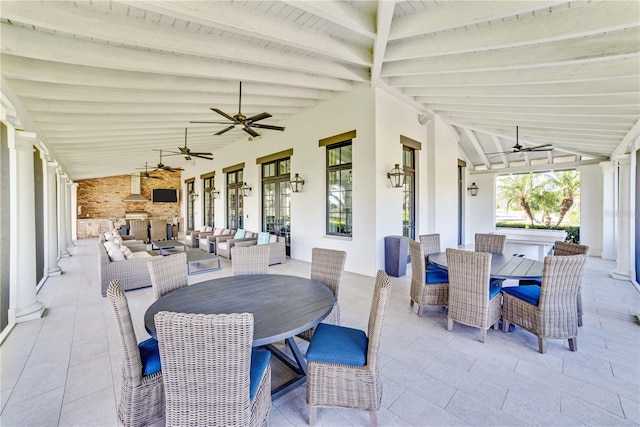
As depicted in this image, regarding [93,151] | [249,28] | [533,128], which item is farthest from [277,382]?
[93,151]

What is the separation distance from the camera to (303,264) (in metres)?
6.63

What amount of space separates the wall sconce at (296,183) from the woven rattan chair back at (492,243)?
406 centimetres

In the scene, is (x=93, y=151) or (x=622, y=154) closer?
(x=622, y=154)

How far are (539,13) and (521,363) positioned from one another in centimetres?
356

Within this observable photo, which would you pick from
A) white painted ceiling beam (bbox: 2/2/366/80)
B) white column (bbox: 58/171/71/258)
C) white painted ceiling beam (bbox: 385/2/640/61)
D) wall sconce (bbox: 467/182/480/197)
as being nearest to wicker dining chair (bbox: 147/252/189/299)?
white painted ceiling beam (bbox: 2/2/366/80)

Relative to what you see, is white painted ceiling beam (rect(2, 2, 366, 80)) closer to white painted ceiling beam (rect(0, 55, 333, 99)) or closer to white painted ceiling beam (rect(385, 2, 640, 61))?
white painted ceiling beam (rect(0, 55, 333, 99))

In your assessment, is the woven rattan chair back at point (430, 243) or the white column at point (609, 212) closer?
the woven rattan chair back at point (430, 243)

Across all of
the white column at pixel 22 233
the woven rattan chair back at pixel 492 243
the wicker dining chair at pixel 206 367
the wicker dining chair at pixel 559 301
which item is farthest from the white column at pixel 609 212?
the white column at pixel 22 233

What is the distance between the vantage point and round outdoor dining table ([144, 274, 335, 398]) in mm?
1733

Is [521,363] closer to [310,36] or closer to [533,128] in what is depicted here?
[310,36]

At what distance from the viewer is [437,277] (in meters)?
3.51

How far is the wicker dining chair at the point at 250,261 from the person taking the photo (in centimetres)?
303

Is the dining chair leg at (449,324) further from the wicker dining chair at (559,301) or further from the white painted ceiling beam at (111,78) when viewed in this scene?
the white painted ceiling beam at (111,78)

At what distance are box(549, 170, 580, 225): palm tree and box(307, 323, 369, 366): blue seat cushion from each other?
15.4 meters
